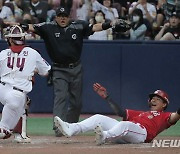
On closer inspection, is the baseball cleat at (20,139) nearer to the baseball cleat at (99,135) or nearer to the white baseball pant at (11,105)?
the white baseball pant at (11,105)

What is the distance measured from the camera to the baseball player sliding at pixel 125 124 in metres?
9.15

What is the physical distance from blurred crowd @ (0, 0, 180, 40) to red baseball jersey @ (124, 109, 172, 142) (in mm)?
4982

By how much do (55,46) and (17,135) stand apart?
6.17ft

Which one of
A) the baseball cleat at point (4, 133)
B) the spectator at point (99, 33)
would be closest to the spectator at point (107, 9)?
the spectator at point (99, 33)

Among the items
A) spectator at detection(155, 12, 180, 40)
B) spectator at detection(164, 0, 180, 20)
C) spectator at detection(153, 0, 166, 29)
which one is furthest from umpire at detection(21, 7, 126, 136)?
spectator at detection(164, 0, 180, 20)

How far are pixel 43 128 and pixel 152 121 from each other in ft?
10.0

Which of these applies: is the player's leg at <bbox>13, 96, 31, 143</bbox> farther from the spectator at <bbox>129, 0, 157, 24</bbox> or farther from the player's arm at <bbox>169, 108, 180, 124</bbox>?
the spectator at <bbox>129, 0, 157, 24</bbox>

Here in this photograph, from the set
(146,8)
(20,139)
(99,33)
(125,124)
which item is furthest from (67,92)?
(146,8)

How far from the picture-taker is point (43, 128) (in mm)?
12172

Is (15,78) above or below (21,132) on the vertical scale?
above

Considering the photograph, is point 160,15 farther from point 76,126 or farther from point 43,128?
point 76,126

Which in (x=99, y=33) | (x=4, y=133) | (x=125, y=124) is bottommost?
(x=4, y=133)

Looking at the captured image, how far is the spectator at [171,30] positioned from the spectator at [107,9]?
1.22 metres

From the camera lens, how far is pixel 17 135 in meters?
9.98
